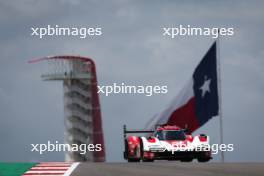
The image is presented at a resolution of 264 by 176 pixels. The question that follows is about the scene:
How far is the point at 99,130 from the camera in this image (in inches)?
4948

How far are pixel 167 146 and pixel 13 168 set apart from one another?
33.8 ft

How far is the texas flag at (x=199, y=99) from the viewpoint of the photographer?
3553cm

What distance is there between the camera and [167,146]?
3030cm

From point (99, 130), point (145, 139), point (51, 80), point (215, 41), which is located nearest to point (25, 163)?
point (145, 139)

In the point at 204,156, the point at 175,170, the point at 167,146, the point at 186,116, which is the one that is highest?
the point at 186,116

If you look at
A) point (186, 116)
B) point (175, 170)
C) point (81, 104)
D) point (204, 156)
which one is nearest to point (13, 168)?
point (175, 170)

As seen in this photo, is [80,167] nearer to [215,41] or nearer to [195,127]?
[195,127]

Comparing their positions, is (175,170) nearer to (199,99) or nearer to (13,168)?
(13,168)

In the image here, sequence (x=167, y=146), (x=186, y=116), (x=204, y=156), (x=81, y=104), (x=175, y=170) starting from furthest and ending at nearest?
1. (x=81, y=104)
2. (x=186, y=116)
3. (x=204, y=156)
4. (x=167, y=146)
5. (x=175, y=170)

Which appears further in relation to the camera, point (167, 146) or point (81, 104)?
point (81, 104)

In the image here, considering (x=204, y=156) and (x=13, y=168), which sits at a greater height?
(x=204, y=156)

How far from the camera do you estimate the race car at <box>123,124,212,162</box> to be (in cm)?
3009

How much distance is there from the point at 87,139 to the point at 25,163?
10749 cm

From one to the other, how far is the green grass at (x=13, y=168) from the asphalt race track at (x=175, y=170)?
1.40 metres
